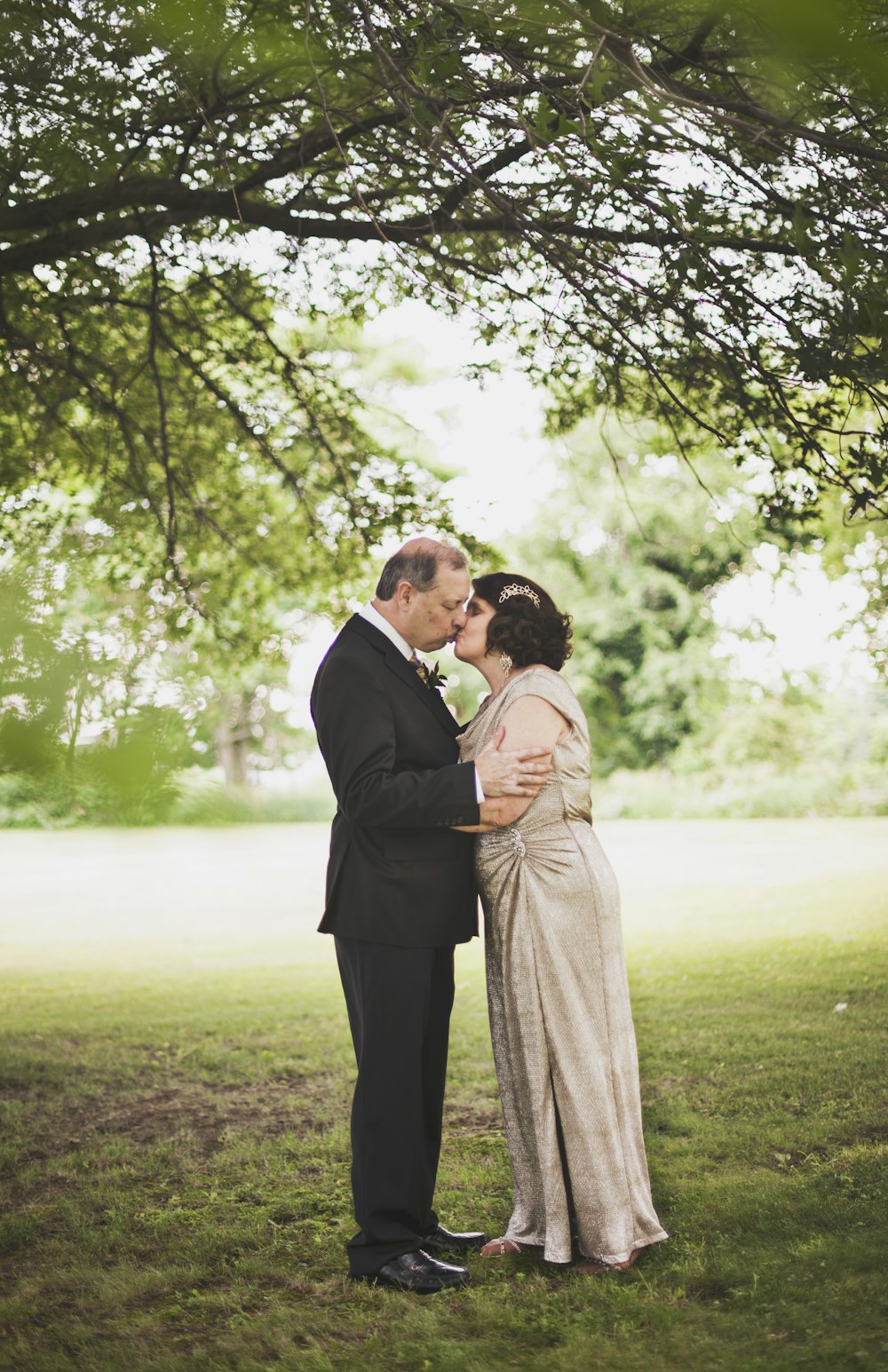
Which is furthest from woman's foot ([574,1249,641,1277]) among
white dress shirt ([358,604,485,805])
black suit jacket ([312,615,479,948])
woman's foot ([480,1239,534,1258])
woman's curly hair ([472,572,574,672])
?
white dress shirt ([358,604,485,805])

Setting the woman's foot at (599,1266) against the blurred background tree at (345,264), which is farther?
the woman's foot at (599,1266)

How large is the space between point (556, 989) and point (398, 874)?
26.4 inches

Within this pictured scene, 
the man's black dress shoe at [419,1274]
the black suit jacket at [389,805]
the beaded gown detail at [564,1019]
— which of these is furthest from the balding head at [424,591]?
the man's black dress shoe at [419,1274]

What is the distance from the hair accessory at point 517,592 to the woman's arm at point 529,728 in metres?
0.40

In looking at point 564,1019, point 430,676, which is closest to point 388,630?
point 430,676

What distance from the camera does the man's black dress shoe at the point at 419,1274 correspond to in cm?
391

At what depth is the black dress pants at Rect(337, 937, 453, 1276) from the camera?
156 inches

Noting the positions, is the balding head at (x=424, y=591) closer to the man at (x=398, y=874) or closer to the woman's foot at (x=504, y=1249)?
the man at (x=398, y=874)

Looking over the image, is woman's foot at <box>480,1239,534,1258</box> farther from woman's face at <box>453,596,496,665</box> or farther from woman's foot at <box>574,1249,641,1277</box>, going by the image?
woman's face at <box>453,596,496,665</box>

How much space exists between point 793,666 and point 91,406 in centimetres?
2653

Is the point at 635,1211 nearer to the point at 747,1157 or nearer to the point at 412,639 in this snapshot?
the point at 747,1157

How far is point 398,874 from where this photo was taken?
3994mm

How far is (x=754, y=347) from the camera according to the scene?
4.92 m

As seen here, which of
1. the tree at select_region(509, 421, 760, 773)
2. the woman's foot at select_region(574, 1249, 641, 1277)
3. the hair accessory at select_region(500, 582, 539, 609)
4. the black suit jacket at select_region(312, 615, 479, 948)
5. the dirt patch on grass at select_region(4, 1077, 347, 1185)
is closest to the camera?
the black suit jacket at select_region(312, 615, 479, 948)
